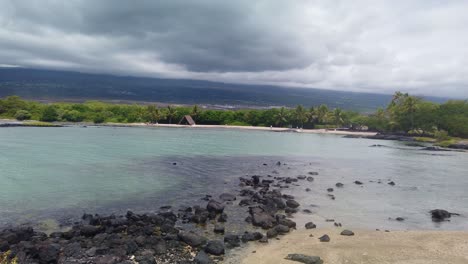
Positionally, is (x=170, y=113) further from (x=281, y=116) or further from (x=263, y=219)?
(x=263, y=219)

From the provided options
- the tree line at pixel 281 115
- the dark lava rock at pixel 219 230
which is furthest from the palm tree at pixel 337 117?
the dark lava rock at pixel 219 230

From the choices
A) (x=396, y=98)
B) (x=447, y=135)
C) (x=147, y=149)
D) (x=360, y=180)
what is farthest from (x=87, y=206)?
(x=396, y=98)

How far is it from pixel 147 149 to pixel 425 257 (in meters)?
64.8

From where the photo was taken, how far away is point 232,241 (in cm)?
2300

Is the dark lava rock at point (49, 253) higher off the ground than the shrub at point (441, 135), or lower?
lower

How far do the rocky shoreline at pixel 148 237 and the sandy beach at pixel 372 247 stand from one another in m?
1.81

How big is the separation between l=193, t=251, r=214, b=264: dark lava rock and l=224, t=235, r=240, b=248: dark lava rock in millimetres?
2648

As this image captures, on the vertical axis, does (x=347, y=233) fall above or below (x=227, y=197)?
above

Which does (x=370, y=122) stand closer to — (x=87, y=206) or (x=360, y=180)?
(x=360, y=180)

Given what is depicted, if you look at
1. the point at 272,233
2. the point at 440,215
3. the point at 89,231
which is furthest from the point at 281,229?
the point at 440,215

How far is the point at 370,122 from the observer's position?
17800 cm

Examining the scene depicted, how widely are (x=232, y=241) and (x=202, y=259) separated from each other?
3.86 meters

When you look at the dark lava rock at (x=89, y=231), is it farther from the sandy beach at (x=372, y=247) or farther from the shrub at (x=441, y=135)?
the shrub at (x=441, y=135)

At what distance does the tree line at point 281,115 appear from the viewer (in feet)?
463
